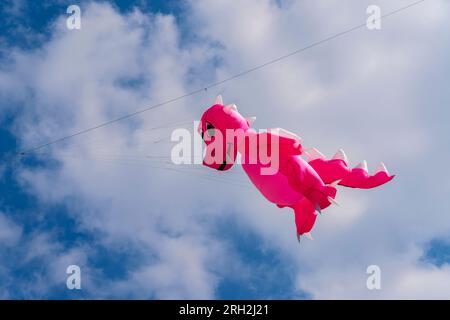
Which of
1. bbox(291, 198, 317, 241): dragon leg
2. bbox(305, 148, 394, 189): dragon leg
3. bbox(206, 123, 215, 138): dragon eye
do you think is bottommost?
bbox(291, 198, 317, 241): dragon leg

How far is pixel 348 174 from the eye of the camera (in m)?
14.6

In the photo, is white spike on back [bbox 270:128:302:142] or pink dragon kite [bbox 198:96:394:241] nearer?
pink dragon kite [bbox 198:96:394:241]

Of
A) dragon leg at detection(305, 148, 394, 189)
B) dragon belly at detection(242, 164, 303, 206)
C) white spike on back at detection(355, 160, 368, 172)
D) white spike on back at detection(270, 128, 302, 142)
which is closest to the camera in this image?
white spike on back at detection(270, 128, 302, 142)

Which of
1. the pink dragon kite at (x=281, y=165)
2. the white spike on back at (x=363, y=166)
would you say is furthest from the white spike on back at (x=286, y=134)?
the white spike on back at (x=363, y=166)

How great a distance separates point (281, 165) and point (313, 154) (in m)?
1.48

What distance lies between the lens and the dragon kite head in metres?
13.9

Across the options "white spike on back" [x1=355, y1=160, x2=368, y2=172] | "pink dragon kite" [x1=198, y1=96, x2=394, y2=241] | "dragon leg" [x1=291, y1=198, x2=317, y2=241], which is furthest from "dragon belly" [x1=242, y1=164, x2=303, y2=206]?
"white spike on back" [x1=355, y1=160, x2=368, y2=172]

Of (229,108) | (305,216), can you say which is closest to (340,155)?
(305,216)

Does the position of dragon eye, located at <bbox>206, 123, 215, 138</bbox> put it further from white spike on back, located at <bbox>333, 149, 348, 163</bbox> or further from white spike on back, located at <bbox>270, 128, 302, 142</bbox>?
white spike on back, located at <bbox>333, 149, 348, 163</bbox>
